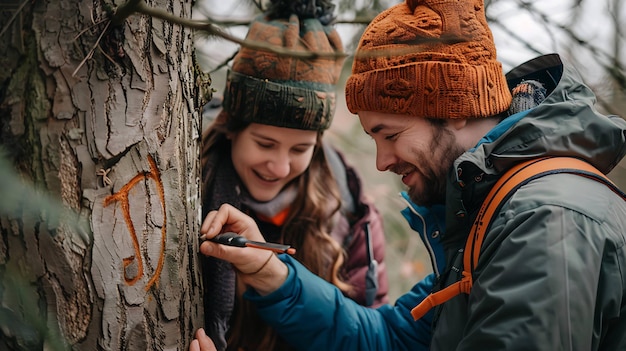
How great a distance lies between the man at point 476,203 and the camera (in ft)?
4.58

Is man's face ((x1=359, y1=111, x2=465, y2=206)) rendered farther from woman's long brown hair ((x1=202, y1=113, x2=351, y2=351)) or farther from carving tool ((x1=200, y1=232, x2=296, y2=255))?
woman's long brown hair ((x1=202, y1=113, x2=351, y2=351))

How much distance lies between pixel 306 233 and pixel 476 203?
1103 mm

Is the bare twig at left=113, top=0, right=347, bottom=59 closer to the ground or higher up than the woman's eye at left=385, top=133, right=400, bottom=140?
higher up

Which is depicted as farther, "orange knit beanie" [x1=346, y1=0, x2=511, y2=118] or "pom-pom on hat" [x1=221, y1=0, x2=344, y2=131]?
"pom-pom on hat" [x1=221, y1=0, x2=344, y2=131]

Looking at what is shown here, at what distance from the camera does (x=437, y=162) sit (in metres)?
2.00

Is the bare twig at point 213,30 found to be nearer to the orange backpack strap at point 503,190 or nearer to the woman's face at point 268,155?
the orange backpack strap at point 503,190

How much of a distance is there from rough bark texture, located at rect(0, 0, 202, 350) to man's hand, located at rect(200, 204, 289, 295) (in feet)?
0.88

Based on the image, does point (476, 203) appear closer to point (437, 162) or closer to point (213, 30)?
point (437, 162)

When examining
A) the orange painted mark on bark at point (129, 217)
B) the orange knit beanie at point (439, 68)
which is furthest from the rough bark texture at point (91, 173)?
the orange knit beanie at point (439, 68)

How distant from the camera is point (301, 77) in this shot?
8.02 ft

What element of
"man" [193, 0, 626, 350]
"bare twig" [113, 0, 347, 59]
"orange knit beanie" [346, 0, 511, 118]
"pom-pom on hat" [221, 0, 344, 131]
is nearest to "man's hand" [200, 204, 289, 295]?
"man" [193, 0, 626, 350]

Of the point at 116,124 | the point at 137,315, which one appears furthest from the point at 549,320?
the point at 116,124

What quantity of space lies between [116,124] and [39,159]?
0.20 metres

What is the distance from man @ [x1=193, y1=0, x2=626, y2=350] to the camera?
1.40 metres
